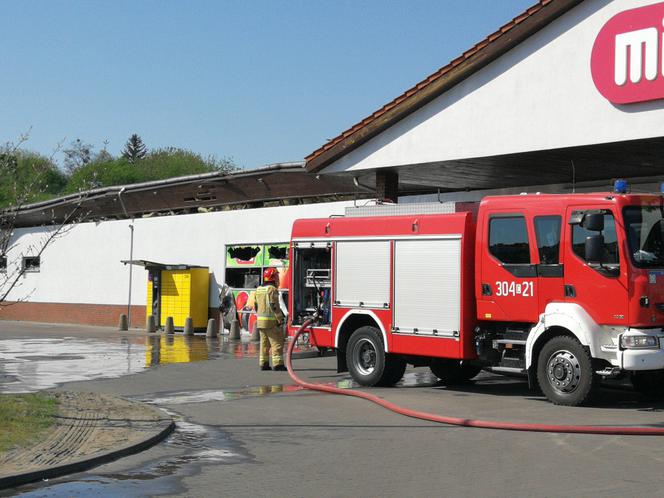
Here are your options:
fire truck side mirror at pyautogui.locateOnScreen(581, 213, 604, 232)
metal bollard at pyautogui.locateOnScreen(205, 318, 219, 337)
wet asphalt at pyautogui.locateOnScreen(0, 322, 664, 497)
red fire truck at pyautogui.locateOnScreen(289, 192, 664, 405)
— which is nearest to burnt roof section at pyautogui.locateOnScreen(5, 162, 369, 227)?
metal bollard at pyautogui.locateOnScreen(205, 318, 219, 337)

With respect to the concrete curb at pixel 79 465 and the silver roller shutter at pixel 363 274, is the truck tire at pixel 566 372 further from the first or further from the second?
the concrete curb at pixel 79 465

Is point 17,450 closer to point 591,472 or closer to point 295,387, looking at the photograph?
point 591,472

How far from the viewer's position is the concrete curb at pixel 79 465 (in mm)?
8086

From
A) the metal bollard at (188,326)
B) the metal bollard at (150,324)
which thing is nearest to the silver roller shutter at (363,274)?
the metal bollard at (188,326)

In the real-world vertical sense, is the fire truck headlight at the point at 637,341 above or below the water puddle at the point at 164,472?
above

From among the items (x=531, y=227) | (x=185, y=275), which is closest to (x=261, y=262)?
(x=185, y=275)

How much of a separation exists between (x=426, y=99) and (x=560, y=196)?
6.87m

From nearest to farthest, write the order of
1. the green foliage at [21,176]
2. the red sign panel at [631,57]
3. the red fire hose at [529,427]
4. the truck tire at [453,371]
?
the red fire hose at [529,427] < the green foliage at [21,176] < the truck tire at [453,371] < the red sign panel at [631,57]

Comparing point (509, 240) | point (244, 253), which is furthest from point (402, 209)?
point (244, 253)

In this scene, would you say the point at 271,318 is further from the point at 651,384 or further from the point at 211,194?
the point at 211,194

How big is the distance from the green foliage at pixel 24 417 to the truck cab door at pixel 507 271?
625 cm

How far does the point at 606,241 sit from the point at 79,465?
7595mm

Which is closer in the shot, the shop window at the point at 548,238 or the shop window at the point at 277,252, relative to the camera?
the shop window at the point at 548,238

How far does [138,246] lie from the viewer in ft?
118
